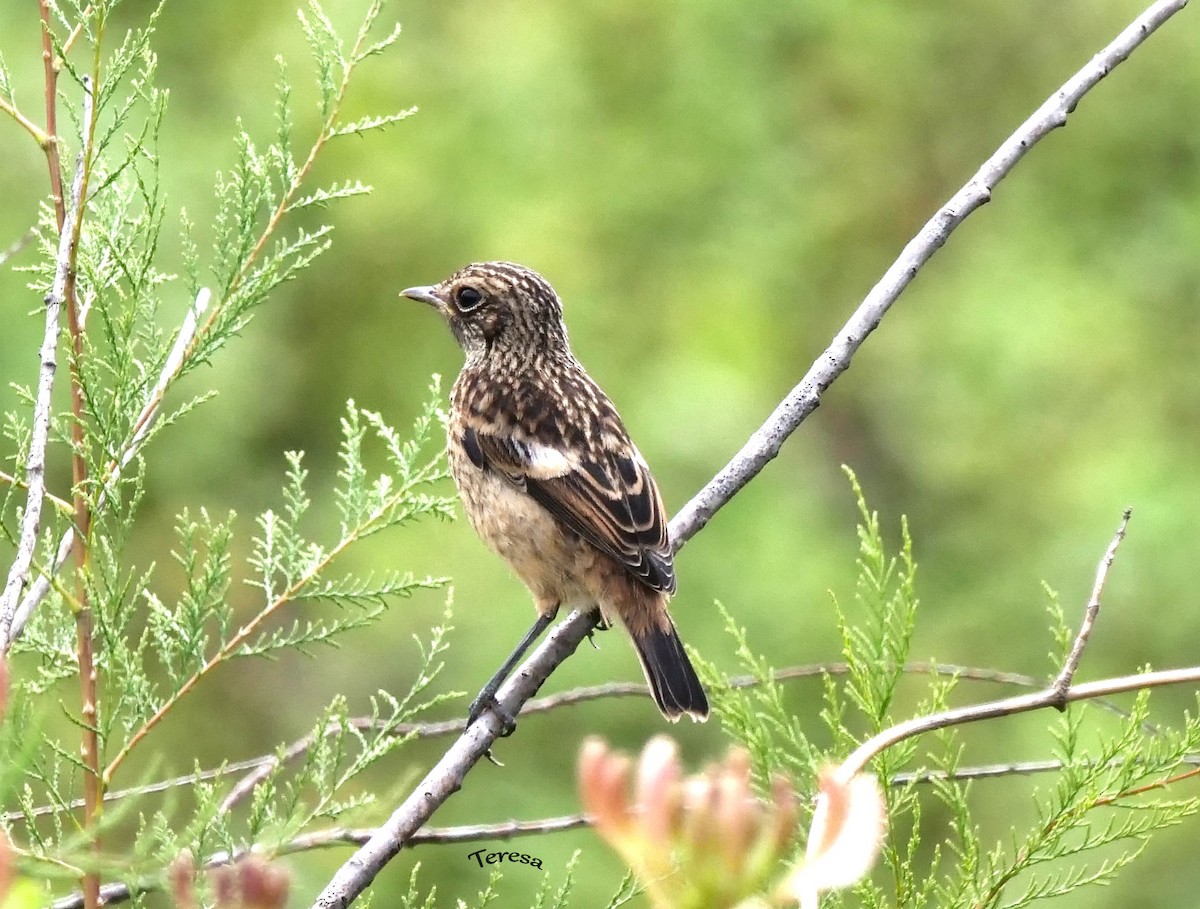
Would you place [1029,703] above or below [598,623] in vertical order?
below

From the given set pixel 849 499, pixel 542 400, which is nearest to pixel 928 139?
pixel 849 499

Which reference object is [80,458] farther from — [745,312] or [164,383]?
[745,312]

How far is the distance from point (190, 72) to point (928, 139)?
457 cm

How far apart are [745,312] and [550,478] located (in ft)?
13.3

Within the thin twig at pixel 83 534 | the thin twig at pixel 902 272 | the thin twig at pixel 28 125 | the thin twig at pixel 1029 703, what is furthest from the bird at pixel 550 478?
the thin twig at pixel 1029 703

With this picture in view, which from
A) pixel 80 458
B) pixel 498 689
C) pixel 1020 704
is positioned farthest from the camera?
pixel 498 689

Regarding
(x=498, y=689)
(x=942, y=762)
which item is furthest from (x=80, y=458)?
(x=942, y=762)

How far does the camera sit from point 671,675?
4.16m

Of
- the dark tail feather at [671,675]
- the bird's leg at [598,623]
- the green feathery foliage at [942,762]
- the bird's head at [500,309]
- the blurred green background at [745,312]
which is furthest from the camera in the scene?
the blurred green background at [745,312]

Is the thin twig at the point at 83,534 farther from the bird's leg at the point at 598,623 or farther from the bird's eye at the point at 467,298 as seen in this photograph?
the bird's eye at the point at 467,298

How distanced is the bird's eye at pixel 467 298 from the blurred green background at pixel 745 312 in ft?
6.81

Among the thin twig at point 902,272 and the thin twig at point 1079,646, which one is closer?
the thin twig at point 1079,646

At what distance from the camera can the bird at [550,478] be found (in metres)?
4.26

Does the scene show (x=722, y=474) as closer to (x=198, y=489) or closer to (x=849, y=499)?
(x=198, y=489)
